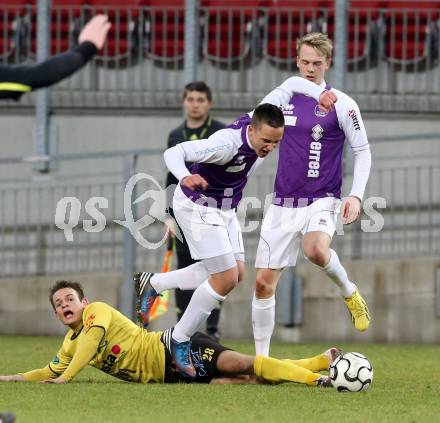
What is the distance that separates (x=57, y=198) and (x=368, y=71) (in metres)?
4.00

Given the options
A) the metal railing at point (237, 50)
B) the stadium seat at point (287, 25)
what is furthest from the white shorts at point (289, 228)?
the stadium seat at point (287, 25)

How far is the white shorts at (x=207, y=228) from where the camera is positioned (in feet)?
29.4

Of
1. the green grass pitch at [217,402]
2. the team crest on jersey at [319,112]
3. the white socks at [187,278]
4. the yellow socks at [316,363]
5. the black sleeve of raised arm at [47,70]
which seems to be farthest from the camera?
the team crest on jersey at [319,112]

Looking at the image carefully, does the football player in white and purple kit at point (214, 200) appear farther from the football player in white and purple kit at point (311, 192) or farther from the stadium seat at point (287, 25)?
the stadium seat at point (287, 25)

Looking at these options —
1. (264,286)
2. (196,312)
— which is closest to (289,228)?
(264,286)

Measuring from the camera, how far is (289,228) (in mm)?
9508

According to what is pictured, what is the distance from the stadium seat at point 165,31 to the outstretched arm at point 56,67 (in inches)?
386

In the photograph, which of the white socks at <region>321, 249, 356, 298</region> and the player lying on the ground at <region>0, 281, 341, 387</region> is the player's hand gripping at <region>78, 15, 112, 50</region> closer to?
the player lying on the ground at <region>0, 281, 341, 387</region>

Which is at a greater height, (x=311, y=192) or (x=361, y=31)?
(x=361, y=31)

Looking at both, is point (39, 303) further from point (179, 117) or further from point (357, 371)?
point (357, 371)

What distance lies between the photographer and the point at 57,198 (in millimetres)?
14875

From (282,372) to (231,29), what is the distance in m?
8.74

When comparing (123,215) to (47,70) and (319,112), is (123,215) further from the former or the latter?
(47,70)

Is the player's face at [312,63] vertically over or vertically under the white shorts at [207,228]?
over
